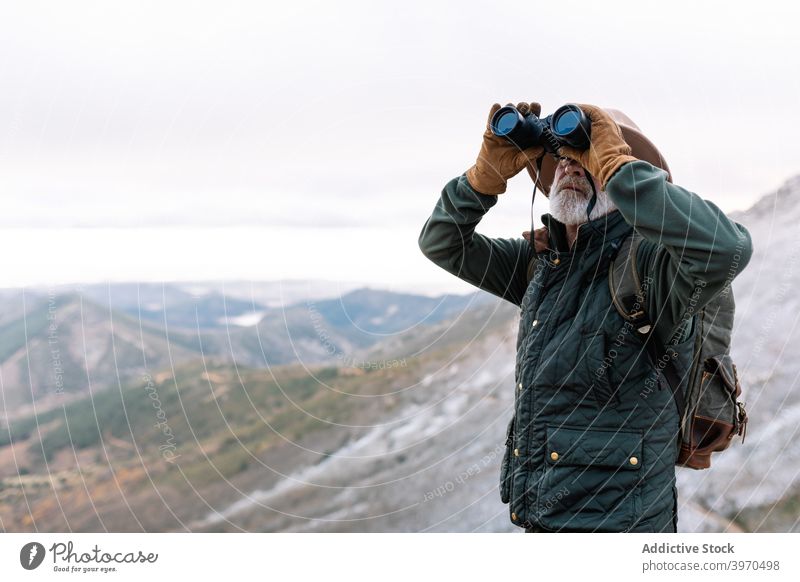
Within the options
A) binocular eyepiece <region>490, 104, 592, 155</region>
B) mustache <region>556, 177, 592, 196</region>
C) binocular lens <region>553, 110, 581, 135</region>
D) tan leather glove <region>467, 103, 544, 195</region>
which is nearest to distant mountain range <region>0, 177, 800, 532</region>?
tan leather glove <region>467, 103, 544, 195</region>

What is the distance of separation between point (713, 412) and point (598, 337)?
687mm

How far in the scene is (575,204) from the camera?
385 centimetres

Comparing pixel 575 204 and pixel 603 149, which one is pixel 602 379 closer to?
pixel 575 204

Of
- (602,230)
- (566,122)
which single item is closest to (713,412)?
(602,230)

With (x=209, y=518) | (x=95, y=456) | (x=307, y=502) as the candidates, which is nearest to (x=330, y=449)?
(x=307, y=502)

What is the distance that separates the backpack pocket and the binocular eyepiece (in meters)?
1.15

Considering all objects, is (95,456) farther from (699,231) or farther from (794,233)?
(699,231)

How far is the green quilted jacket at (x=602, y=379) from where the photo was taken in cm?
333

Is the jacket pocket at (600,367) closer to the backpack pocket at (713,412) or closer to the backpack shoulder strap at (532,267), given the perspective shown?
the backpack pocket at (713,412)

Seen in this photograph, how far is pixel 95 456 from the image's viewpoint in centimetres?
3147

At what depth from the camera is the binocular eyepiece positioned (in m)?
3.59

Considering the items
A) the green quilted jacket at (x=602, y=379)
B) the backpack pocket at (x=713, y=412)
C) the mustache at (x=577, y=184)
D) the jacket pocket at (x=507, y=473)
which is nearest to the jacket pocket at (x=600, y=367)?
the green quilted jacket at (x=602, y=379)

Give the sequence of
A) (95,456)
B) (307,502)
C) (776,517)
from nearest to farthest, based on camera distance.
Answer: (776,517), (307,502), (95,456)
